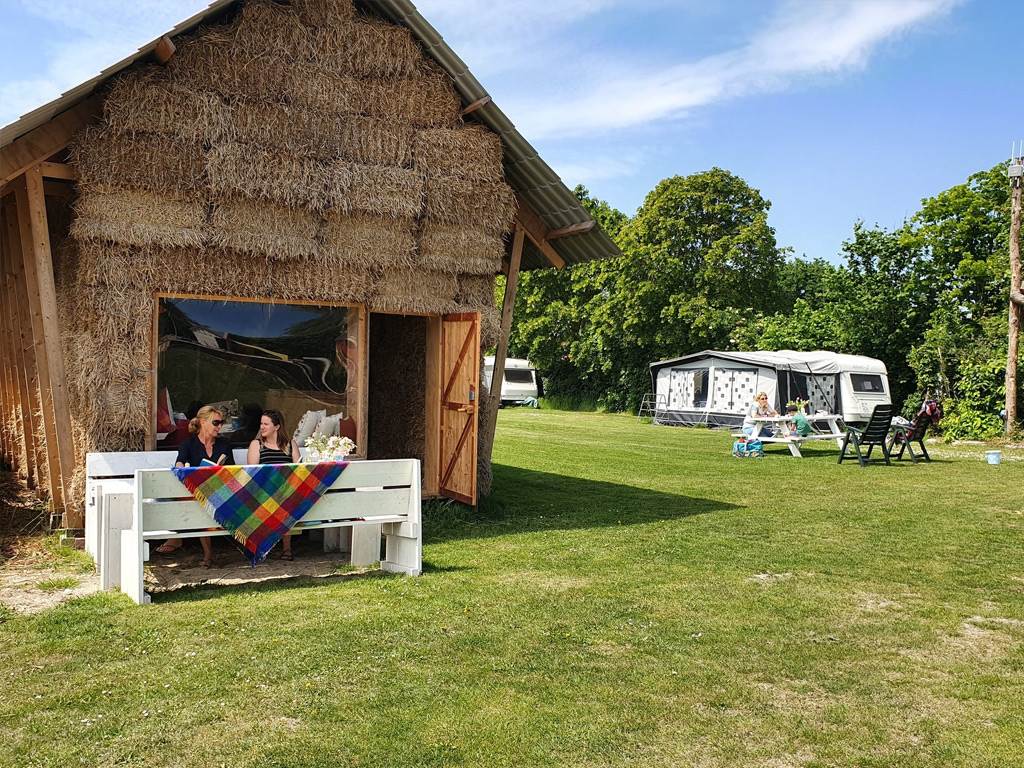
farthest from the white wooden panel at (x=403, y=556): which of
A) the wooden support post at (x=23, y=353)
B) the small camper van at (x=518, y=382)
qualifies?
the small camper van at (x=518, y=382)

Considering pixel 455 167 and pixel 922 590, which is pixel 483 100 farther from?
pixel 922 590

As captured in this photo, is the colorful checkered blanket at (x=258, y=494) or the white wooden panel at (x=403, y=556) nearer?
the colorful checkered blanket at (x=258, y=494)

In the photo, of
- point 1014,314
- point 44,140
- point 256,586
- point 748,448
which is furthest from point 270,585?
point 1014,314

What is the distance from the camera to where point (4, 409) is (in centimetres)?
1344

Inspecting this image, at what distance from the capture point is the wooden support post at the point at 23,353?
10.7 m

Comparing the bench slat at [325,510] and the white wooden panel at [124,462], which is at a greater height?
the white wooden panel at [124,462]

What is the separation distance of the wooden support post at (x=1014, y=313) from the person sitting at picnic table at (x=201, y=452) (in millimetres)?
20316

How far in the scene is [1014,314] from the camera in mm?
23578

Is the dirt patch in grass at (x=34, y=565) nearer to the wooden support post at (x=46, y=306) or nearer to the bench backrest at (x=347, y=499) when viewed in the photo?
the wooden support post at (x=46, y=306)

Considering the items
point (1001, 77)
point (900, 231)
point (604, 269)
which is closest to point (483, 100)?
point (1001, 77)

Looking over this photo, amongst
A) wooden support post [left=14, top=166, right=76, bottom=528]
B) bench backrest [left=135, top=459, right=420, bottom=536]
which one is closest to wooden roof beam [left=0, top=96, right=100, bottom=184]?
wooden support post [left=14, top=166, right=76, bottom=528]

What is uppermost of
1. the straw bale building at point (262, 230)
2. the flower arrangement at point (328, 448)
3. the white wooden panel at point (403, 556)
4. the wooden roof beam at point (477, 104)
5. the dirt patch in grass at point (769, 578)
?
the wooden roof beam at point (477, 104)

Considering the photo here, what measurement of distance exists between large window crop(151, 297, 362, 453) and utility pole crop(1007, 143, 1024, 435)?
18618mm

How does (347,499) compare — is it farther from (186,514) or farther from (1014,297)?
(1014,297)
